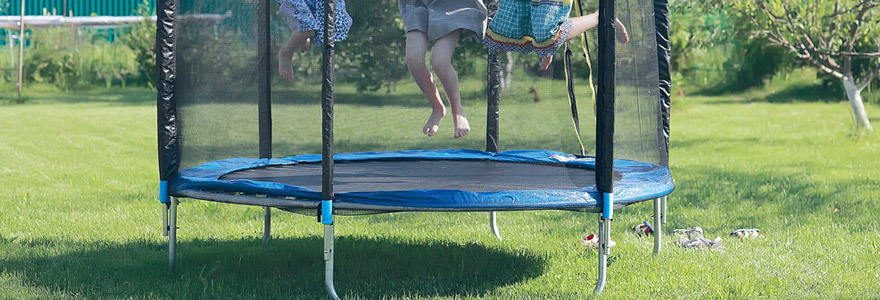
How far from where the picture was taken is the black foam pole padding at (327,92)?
2.83 meters

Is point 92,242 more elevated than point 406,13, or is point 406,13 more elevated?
point 406,13

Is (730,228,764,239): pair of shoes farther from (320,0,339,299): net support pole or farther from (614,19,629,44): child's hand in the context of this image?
(320,0,339,299): net support pole

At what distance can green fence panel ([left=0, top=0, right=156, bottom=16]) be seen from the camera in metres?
16.8

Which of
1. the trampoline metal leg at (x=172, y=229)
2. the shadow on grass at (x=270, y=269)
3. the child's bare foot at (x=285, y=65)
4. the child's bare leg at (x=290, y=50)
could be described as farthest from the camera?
the child's bare foot at (x=285, y=65)

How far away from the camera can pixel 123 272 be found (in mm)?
3348

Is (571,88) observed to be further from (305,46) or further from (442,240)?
(305,46)

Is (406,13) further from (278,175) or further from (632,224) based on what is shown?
(632,224)

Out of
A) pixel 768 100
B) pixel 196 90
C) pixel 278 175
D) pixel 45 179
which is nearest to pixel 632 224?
pixel 278 175

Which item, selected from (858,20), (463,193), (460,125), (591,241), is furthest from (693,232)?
(858,20)

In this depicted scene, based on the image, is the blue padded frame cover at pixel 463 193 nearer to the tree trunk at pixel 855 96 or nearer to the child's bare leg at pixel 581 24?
the child's bare leg at pixel 581 24

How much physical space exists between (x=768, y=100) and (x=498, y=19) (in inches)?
357

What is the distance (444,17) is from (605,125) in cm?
94

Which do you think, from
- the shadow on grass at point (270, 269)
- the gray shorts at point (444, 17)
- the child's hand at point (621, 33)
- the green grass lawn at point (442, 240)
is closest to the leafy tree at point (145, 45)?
the green grass lawn at point (442, 240)

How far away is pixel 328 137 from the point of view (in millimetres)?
2863
